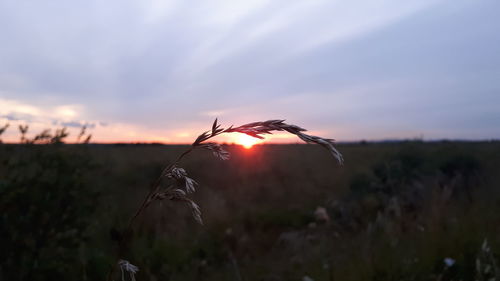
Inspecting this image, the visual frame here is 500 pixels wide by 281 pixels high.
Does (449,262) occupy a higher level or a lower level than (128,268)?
lower

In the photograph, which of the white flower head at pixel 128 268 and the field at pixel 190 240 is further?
the field at pixel 190 240

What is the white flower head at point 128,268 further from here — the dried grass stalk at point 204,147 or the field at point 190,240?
the field at point 190,240

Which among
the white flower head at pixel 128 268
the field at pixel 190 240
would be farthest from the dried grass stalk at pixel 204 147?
the field at pixel 190 240

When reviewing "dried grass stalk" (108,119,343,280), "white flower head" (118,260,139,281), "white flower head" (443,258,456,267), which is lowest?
"white flower head" (443,258,456,267)

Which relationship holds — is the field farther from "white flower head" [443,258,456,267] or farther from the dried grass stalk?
the dried grass stalk

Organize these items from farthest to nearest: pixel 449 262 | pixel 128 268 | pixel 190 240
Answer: pixel 190 240 < pixel 449 262 < pixel 128 268

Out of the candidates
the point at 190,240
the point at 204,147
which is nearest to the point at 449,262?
the point at 204,147

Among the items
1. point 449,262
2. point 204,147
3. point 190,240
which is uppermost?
point 204,147

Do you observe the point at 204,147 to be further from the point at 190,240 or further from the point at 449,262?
the point at 190,240

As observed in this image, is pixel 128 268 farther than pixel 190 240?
No

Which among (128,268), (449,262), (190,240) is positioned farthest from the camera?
(190,240)

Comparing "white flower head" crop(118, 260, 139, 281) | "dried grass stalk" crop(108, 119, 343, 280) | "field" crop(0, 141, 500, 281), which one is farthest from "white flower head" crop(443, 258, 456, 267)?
"white flower head" crop(118, 260, 139, 281)

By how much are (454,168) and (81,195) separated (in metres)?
14.1

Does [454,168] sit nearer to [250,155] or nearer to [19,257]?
[19,257]
